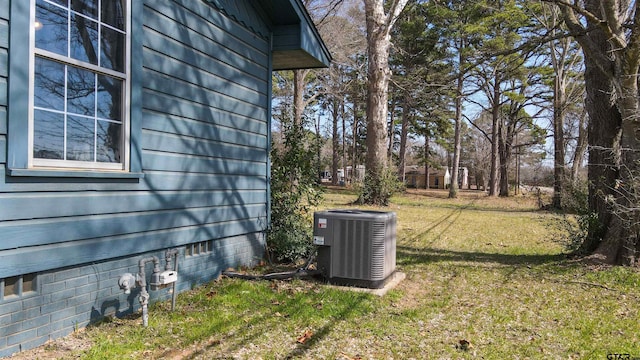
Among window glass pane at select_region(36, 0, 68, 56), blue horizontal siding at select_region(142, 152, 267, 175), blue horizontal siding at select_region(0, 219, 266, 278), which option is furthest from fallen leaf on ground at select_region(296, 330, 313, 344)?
window glass pane at select_region(36, 0, 68, 56)

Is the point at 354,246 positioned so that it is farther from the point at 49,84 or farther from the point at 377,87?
the point at 377,87

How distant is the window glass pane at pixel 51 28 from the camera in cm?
324

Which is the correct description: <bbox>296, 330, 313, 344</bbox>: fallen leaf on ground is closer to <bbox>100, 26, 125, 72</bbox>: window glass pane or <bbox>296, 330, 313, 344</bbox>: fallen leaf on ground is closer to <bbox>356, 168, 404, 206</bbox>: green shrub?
<bbox>100, 26, 125, 72</bbox>: window glass pane

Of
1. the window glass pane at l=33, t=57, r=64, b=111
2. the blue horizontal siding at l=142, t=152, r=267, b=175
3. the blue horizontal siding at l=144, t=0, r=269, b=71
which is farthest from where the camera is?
the blue horizontal siding at l=144, t=0, r=269, b=71

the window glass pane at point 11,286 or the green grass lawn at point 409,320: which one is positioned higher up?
the window glass pane at point 11,286

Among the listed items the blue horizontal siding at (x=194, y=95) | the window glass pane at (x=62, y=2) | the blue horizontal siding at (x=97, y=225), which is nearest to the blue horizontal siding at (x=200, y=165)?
the blue horizontal siding at (x=97, y=225)

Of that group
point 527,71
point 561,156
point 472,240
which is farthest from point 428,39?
point 472,240

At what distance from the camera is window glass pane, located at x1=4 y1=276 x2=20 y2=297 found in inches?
118

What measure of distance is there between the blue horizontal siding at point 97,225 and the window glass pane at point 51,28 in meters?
1.33

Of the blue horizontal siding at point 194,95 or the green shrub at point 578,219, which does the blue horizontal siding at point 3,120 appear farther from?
the green shrub at point 578,219

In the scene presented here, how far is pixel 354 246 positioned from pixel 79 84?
10.6 ft

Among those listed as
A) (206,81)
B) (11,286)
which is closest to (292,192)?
(206,81)

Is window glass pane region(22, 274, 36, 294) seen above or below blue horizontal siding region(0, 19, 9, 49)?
below

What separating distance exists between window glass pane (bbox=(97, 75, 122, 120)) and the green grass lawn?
1.82 meters
